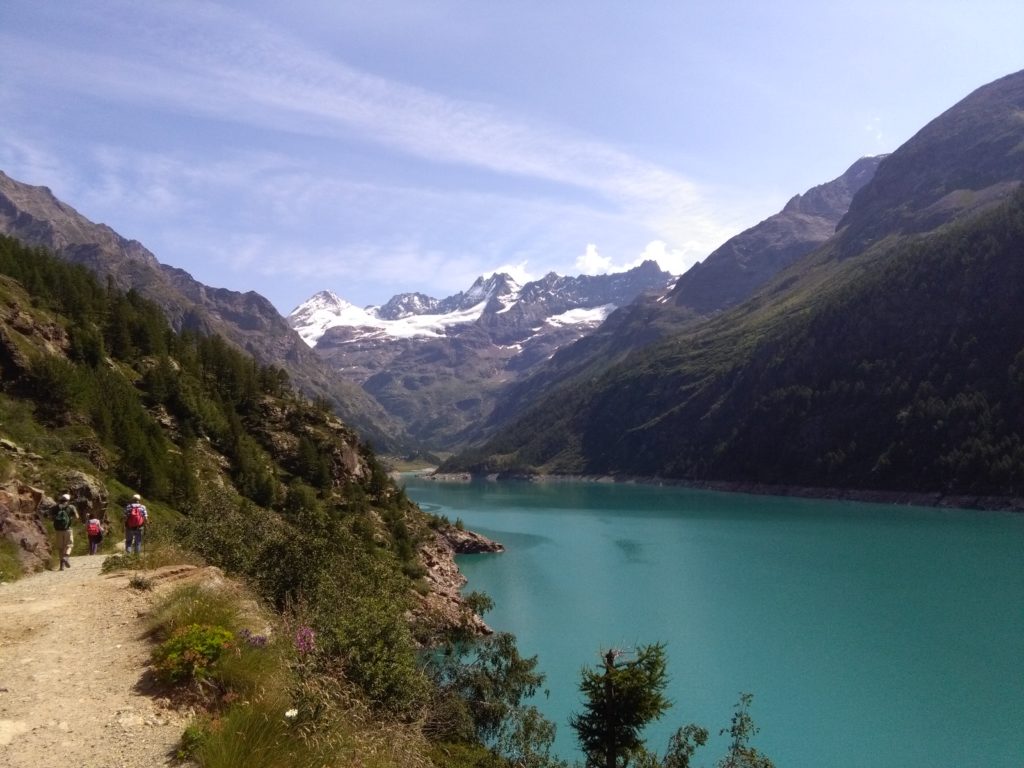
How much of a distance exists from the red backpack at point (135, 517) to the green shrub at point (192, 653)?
16148 mm

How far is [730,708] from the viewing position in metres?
39.3

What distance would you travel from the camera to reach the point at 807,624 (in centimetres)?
5625

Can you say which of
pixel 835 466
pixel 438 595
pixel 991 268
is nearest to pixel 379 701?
pixel 438 595

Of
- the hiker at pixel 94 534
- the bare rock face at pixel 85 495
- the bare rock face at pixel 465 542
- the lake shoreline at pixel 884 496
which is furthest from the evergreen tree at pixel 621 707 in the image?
the lake shoreline at pixel 884 496

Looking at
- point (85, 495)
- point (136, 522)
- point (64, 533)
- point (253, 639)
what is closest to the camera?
point (253, 639)

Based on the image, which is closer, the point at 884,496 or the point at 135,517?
the point at 135,517

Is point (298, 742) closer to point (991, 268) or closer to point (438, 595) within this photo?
point (438, 595)

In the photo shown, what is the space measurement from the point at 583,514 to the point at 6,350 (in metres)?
119

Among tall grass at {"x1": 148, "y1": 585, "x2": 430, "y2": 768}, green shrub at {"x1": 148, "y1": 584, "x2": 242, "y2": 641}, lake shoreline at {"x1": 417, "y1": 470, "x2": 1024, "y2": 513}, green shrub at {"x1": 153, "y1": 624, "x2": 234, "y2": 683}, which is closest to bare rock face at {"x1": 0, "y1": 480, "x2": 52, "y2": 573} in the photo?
green shrub at {"x1": 148, "y1": 584, "x2": 242, "y2": 641}

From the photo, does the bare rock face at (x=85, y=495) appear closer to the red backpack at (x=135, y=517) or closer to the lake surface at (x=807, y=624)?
the red backpack at (x=135, y=517)

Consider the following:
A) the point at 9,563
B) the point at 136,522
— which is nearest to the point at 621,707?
the point at 136,522

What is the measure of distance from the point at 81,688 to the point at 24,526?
55.4ft

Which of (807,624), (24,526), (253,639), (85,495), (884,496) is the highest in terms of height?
(85,495)

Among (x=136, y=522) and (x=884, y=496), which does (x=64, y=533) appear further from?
(x=884, y=496)
